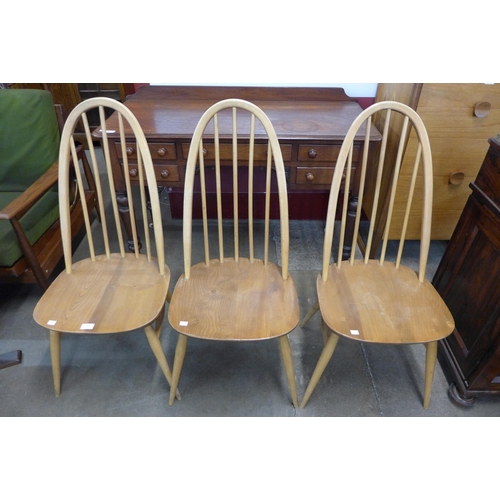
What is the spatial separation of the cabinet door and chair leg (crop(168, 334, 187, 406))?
3.31 ft

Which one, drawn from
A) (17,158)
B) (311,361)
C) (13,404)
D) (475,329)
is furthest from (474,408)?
(17,158)

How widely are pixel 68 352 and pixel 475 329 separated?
162 centimetres

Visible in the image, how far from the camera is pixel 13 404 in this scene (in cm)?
126

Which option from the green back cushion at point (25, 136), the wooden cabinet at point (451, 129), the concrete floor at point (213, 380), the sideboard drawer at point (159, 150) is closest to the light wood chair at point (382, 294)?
the concrete floor at point (213, 380)

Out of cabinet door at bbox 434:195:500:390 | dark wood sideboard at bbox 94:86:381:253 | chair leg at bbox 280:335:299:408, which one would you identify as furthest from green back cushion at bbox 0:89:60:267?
cabinet door at bbox 434:195:500:390

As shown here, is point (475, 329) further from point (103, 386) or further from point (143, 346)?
point (103, 386)

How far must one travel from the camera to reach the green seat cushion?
4.48ft

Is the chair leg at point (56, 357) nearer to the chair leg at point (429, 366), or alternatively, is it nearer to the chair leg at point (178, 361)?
the chair leg at point (178, 361)

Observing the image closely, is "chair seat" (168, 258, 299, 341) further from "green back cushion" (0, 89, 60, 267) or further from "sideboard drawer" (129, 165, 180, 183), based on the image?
"green back cushion" (0, 89, 60, 267)

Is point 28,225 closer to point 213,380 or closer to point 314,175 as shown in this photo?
point 213,380

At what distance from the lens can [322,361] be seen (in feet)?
3.75

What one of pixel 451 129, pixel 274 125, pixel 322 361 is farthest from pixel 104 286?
pixel 451 129

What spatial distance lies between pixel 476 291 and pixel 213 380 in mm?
1038

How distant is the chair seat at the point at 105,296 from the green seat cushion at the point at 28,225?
0.36m
